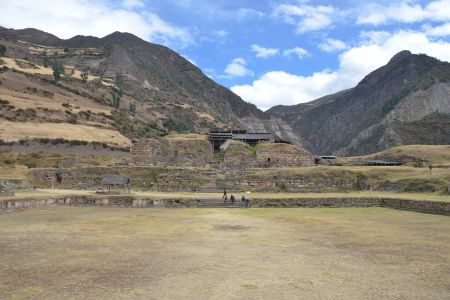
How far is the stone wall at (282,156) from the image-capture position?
208ft

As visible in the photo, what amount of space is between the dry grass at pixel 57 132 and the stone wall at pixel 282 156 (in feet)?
111

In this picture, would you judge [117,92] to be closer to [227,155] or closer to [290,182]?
[227,155]

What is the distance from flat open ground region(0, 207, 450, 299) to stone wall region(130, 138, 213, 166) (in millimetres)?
38082

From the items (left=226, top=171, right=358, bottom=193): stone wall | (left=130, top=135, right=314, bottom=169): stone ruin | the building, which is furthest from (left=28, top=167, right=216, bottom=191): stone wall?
the building

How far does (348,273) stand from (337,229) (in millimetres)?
Result: 10065

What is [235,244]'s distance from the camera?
58.0ft

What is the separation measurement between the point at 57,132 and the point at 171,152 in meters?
26.8

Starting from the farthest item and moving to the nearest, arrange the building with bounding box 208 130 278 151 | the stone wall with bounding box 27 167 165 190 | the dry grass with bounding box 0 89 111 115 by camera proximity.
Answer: the dry grass with bounding box 0 89 111 115, the building with bounding box 208 130 278 151, the stone wall with bounding box 27 167 165 190

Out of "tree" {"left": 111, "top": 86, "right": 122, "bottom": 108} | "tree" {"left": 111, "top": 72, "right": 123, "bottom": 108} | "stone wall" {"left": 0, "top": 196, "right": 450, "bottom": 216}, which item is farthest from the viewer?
"tree" {"left": 111, "top": 72, "right": 123, "bottom": 108}

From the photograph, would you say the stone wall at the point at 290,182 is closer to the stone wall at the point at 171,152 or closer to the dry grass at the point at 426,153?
the stone wall at the point at 171,152

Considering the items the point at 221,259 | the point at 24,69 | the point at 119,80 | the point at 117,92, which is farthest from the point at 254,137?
the point at 119,80

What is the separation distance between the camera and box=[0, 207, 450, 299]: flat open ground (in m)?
10.8

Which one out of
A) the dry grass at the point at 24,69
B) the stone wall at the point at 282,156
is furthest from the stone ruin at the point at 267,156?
Result: the dry grass at the point at 24,69

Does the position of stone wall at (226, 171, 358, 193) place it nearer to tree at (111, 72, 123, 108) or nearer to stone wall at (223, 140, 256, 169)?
stone wall at (223, 140, 256, 169)
